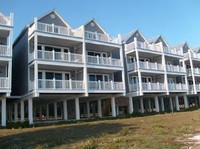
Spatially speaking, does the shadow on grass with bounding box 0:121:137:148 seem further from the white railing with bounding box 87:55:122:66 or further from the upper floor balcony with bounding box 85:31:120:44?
the upper floor balcony with bounding box 85:31:120:44

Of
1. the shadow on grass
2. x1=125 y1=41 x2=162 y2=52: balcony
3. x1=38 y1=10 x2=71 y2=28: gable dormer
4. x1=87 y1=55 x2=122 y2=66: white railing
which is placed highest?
x1=38 y1=10 x2=71 y2=28: gable dormer

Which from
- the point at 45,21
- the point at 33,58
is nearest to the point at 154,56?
the point at 45,21

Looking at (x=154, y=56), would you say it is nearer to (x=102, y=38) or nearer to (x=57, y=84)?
(x=102, y=38)

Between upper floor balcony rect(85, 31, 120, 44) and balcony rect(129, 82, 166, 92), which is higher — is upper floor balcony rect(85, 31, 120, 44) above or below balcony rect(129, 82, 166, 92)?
above

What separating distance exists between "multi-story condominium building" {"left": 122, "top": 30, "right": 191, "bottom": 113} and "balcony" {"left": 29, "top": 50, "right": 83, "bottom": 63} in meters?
9.40

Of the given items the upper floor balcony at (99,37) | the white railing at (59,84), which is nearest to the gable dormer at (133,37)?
the upper floor balcony at (99,37)

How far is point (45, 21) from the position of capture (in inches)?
1141

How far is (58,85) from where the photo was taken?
25656mm

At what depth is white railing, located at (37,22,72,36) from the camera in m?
26.1

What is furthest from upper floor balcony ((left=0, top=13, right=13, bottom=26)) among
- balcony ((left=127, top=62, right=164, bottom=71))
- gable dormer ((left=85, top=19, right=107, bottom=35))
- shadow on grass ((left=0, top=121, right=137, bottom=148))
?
balcony ((left=127, top=62, right=164, bottom=71))

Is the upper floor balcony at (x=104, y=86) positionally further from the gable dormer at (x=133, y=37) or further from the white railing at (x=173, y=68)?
the white railing at (x=173, y=68)

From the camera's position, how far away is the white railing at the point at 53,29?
85.7 feet

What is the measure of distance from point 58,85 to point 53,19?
8.78m

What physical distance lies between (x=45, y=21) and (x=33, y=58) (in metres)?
5.99
